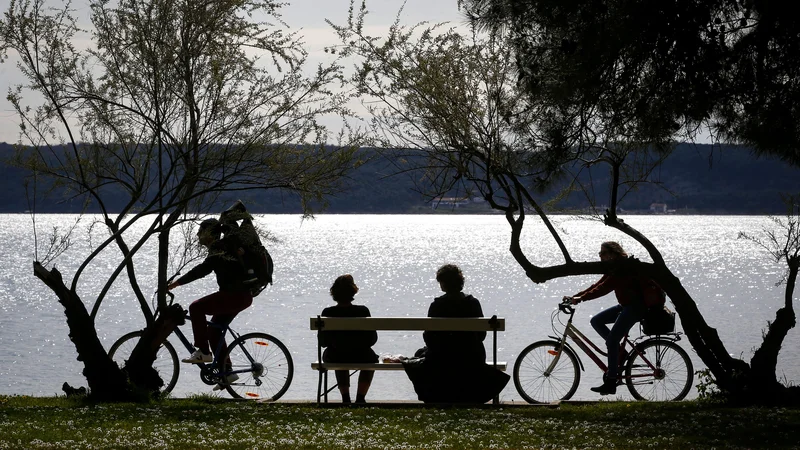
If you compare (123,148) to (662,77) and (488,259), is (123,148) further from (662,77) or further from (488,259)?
(488,259)

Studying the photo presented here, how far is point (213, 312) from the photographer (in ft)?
33.1

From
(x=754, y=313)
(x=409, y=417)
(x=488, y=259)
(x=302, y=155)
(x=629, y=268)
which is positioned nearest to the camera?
(x=409, y=417)

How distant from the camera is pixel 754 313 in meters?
37.4

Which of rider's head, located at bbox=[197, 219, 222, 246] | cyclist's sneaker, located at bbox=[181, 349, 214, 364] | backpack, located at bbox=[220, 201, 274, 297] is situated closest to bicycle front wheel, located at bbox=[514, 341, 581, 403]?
backpack, located at bbox=[220, 201, 274, 297]

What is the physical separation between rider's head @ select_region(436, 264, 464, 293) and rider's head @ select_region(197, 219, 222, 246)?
2.34 m

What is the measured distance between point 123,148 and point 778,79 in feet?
21.0

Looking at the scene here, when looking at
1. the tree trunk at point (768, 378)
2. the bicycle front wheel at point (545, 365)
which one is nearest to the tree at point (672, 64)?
the tree trunk at point (768, 378)

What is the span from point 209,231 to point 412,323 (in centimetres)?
236

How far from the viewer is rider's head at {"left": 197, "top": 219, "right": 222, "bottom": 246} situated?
1016 centimetres

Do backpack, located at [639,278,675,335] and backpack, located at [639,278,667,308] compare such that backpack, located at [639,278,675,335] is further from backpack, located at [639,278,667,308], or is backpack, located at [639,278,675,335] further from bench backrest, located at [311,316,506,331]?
bench backrest, located at [311,316,506,331]

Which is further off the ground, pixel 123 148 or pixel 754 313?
pixel 123 148

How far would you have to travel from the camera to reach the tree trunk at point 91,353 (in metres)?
9.93

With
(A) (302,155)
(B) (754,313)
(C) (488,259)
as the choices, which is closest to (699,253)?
(C) (488,259)

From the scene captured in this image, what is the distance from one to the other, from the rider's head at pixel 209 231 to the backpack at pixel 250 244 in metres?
0.09
